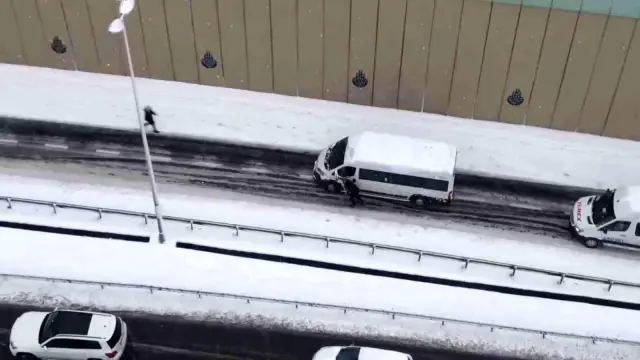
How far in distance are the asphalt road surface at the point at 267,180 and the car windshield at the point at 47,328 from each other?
7043 mm

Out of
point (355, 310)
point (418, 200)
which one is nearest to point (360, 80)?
point (418, 200)

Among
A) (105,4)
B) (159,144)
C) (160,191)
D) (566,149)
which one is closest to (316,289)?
(160,191)

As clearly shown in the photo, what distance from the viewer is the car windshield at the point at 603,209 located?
25.9 meters

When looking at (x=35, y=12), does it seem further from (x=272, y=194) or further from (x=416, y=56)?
(x=416, y=56)

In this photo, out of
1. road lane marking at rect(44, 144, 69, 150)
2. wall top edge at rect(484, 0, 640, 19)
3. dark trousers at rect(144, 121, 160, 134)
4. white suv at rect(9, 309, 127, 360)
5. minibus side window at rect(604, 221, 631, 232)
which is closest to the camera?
white suv at rect(9, 309, 127, 360)

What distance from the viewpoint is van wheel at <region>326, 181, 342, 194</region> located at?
27.6 metres

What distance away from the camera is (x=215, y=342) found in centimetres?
2378

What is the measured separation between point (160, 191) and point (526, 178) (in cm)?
1327

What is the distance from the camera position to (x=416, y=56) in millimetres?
28422

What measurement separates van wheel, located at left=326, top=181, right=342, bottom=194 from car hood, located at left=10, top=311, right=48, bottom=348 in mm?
10268

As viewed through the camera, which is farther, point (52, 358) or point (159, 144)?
point (159, 144)

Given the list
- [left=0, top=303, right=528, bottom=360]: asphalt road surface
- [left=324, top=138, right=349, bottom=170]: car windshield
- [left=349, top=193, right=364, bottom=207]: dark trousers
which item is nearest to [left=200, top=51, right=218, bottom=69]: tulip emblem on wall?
[left=324, top=138, right=349, bottom=170]: car windshield

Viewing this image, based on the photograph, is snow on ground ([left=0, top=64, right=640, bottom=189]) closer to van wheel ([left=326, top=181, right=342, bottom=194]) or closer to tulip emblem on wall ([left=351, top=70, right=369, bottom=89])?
tulip emblem on wall ([left=351, top=70, right=369, bottom=89])

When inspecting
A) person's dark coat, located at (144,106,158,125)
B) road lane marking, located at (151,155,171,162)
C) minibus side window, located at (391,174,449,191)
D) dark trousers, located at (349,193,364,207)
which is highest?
person's dark coat, located at (144,106,158,125)
